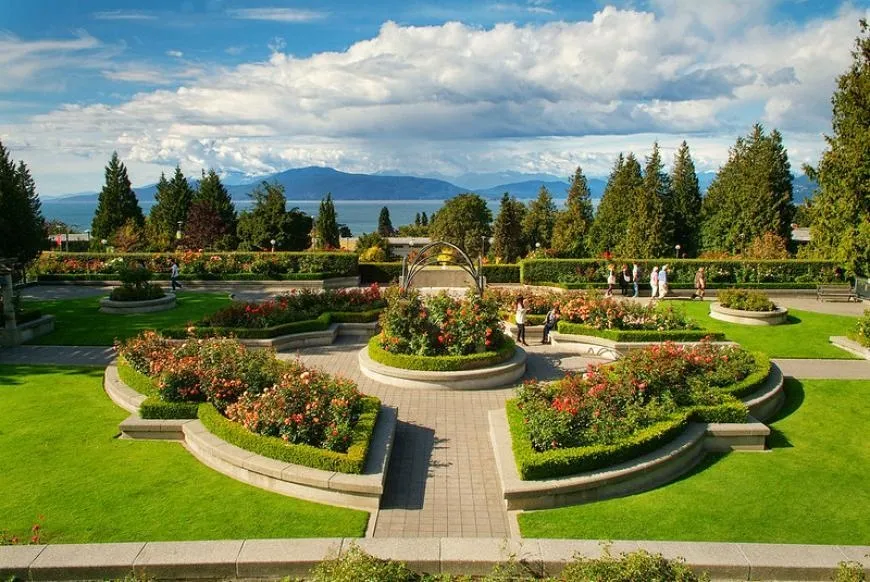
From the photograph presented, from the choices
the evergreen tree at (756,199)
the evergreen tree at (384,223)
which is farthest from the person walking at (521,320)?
the evergreen tree at (384,223)

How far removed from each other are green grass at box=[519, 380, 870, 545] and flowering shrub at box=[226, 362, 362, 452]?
10.3 feet

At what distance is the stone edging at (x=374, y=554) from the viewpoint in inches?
256

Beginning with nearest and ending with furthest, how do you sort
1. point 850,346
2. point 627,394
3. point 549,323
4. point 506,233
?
point 627,394, point 850,346, point 549,323, point 506,233

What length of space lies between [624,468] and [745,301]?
538 inches

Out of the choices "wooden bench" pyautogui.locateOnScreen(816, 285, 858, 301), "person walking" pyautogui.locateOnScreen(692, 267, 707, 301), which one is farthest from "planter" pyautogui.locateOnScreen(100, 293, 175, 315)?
"wooden bench" pyautogui.locateOnScreen(816, 285, 858, 301)

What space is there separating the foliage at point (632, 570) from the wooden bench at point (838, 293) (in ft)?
73.4

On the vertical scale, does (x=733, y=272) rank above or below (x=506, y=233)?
below

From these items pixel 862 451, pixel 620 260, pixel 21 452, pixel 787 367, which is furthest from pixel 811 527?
pixel 620 260

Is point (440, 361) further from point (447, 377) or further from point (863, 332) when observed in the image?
point (863, 332)

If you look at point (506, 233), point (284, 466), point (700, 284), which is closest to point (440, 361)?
point (284, 466)

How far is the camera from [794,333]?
18422mm

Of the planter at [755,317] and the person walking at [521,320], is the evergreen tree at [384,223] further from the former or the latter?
the person walking at [521,320]

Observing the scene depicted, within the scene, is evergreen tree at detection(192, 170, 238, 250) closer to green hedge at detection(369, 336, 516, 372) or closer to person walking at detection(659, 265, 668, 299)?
person walking at detection(659, 265, 668, 299)

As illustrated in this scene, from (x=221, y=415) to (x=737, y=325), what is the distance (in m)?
16.3
